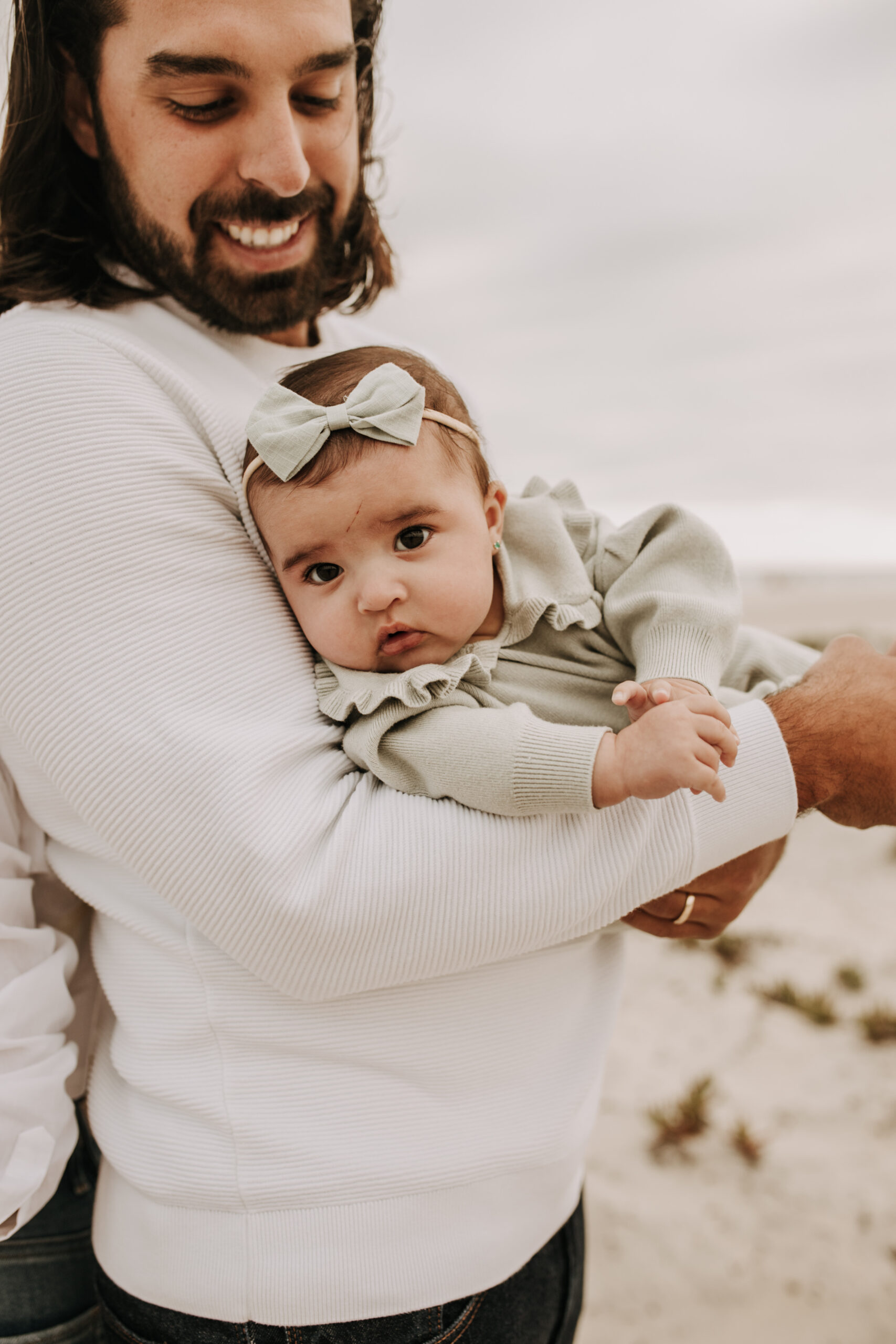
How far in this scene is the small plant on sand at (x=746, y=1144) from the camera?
3.33 metres

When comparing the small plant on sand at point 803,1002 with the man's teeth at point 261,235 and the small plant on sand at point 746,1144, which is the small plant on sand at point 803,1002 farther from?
the man's teeth at point 261,235

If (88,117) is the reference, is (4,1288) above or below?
below

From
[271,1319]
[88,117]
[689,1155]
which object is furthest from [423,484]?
[689,1155]

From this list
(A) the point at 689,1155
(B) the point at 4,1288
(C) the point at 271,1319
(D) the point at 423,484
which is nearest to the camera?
(C) the point at 271,1319

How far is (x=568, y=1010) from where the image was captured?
1.67m

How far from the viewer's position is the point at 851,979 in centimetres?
423

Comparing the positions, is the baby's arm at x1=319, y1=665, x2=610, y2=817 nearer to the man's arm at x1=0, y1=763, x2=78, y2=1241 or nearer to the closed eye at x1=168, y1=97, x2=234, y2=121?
the man's arm at x1=0, y1=763, x2=78, y2=1241

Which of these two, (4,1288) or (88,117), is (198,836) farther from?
(88,117)

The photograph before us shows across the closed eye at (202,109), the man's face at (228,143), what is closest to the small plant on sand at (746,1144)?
the man's face at (228,143)

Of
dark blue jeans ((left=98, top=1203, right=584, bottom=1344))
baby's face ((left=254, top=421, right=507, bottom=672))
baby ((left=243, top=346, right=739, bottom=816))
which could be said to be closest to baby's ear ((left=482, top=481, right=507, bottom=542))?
baby ((left=243, top=346, right=739, bottom=816))

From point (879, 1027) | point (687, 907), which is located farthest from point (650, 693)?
point (879, 1027)

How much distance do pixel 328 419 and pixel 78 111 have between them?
94cm

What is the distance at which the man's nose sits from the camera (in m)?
1.74

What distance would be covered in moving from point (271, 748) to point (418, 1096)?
59 centimetres
